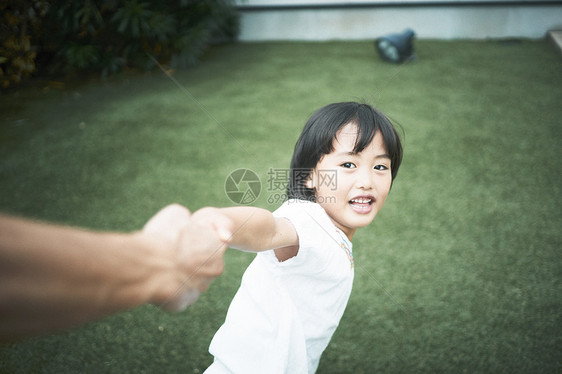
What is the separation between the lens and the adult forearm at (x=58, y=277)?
229 millimetres

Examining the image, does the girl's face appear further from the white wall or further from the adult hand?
the white wall

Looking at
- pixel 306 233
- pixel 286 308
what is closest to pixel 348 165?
pixel 306 233

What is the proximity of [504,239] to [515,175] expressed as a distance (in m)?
0.65

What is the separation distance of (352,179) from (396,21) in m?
5.25

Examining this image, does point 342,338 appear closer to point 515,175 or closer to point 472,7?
point 515,175

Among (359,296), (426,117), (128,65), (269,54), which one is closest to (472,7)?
(269,54)

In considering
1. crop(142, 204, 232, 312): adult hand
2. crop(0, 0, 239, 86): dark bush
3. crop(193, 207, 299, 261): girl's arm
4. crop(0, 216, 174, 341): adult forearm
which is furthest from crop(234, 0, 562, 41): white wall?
crop(0, 216, 174, 341): adult forearm

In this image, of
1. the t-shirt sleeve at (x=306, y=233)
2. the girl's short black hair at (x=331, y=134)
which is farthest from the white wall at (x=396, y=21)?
the t-shirt sleeve at (x=306, y=233)

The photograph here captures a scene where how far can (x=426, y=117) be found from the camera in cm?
297

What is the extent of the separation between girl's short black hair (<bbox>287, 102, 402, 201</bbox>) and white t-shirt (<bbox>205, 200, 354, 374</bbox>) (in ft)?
0.52

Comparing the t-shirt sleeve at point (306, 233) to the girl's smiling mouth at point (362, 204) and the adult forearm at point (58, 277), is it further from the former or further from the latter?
the adult forearm at point (58, 277)

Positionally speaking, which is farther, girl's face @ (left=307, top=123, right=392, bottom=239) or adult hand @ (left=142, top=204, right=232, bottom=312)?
girl's face @ (left=307, top=123, right=392, bottom=239)

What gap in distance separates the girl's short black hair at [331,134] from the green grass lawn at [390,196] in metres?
0.72

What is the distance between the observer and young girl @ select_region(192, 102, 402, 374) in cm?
77
